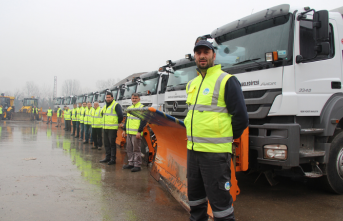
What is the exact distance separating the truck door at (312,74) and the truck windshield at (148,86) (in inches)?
243

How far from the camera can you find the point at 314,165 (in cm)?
412

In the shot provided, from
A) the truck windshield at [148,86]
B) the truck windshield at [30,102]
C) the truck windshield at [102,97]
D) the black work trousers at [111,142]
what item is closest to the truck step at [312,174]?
the black work trousers at [111,142]

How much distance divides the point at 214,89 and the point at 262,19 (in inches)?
92.9

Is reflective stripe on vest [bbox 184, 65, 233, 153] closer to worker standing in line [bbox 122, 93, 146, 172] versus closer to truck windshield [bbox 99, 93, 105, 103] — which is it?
worker standing in line [bbox 122, 93, 146, 172]

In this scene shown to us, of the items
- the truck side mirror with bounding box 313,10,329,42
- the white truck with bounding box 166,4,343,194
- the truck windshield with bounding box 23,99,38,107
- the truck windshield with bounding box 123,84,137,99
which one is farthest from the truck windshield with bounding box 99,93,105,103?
the truck windshield with bounding box 23,99,38,107

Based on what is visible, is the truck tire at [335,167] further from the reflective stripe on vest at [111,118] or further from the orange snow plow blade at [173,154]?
the reflective stripe on vest at [111,118]

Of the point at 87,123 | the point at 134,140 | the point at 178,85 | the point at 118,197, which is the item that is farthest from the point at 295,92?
the point at 87,123

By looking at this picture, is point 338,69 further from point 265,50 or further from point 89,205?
point 89,205

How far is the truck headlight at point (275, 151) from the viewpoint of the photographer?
12.2 feet

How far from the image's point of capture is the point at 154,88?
9.74 metres

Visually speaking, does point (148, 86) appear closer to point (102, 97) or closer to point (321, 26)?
point (321, 26)

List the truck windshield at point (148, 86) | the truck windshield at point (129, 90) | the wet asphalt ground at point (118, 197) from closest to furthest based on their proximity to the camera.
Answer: the wet asphalt ground at point (118, 197) < the truck windshield at point (148, 86) < the truck windshield at point (129, 90)

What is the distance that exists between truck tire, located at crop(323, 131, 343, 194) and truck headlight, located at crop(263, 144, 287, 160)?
3.13 ft

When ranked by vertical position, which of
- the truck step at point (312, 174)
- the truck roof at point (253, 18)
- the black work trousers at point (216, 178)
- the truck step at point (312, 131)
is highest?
the truck roof at point (253, 18)
